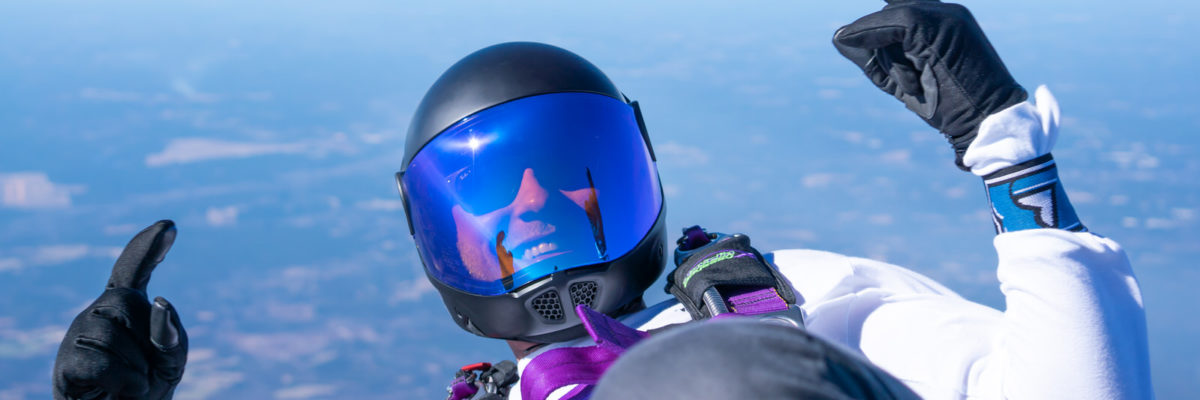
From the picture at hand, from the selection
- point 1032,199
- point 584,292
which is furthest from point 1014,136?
point 584,292

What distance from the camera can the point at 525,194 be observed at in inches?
75.9

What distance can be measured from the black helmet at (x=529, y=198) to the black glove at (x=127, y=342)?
24.5 inches

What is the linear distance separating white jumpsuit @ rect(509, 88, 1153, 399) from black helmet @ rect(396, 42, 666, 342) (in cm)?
49

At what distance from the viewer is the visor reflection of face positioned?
193 cm

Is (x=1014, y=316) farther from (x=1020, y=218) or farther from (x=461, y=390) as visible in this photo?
(x=461, y=390)

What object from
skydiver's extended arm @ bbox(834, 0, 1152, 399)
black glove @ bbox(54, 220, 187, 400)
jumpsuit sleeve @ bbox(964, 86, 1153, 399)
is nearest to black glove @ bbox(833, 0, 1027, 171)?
skydiver's extended arm @ bbox(834, 0, 1152, 399)

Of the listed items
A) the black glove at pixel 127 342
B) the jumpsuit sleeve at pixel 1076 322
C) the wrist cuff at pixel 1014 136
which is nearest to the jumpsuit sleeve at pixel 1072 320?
the jumpsuit sleeve at pixel 1076 322

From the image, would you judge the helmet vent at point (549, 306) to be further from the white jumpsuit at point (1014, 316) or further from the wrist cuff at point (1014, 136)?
the wrist cuff at point (1014, 136)

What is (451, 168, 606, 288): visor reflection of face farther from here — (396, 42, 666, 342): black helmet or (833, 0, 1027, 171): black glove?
(833, 0, 1027, 171): black glove

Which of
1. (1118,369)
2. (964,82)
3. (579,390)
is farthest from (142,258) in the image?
(1118,369)

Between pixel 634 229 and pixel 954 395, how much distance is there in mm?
882

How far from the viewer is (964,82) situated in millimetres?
1444

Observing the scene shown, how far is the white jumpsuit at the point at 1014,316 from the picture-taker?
1216mm

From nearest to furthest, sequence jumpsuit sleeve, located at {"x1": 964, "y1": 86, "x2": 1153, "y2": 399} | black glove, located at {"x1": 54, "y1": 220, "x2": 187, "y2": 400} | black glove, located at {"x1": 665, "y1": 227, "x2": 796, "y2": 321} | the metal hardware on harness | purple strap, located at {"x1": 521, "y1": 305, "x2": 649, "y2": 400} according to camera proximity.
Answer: jumpsuit sleeve, located at {"x1": 964, "y1": 86, "x2": 1153, "y2": 399}, purple strap, located at {"x1": 521, "y1": 305, "x2": 649, "y2": 400}, black glove, located at {"x1": 54, "y1": 220, "x2": 187, "y2": 400}, black glove, located at {"x1": 665, "y1": 227, "x2": 796, "y2": 321}, the metal hardware on harness
